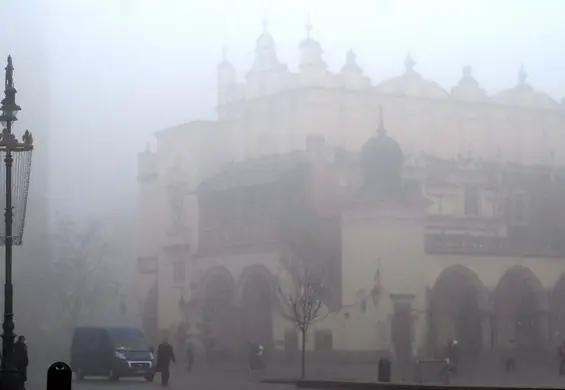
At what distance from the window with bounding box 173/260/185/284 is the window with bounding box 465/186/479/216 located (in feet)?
39.6

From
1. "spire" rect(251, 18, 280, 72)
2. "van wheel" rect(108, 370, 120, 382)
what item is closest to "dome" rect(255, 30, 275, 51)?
"spire" rect(251, 18, 280, 72)

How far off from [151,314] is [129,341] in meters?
16.3

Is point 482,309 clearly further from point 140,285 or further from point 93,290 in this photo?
point 93,290

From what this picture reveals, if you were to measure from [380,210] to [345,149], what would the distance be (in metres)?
4.06

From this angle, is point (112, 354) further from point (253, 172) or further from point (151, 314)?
point (151, 314)

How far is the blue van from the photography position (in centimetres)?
2752

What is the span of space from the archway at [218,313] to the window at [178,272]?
1.80m

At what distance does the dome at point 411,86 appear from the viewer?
4341cm

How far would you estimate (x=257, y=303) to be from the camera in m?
39.6

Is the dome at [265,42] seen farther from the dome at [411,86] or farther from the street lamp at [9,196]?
the street lamp at [9,196]

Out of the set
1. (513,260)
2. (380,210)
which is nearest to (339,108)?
(380,210)

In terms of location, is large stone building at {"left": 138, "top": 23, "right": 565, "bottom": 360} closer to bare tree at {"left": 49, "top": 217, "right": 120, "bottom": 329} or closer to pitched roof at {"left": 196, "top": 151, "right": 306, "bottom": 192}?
pitched roof at {"left": 196, "top": 151, "right": 306, "bottom": 192}

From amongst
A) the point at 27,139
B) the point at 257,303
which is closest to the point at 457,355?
the point at 257,303

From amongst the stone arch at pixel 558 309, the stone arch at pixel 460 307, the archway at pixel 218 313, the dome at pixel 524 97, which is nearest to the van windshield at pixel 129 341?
the archway at pixel 218 313
